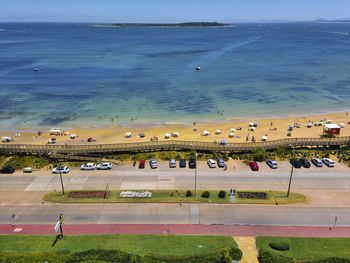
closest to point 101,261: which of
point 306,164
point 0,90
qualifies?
point 306,164

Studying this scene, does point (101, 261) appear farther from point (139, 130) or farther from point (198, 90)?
point (198, 90)

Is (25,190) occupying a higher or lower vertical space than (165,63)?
lower

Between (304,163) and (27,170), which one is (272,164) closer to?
(304,163)

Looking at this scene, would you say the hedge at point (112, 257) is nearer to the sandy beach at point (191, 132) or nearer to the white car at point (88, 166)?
the white car at point (88, 166)

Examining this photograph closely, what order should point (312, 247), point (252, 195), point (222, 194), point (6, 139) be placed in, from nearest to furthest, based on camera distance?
point (312, 247) → point (222, 194) → point (252, 195) → point (6, 139)

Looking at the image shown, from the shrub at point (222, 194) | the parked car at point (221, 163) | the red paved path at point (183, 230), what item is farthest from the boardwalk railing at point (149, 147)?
the red paved path at point (183, 230)

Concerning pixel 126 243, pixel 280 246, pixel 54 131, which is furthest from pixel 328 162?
pixel 54 131

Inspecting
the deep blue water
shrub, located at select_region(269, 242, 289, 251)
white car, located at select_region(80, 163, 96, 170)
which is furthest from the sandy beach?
shrub, located at select_region(269, 242, 289, 251)
